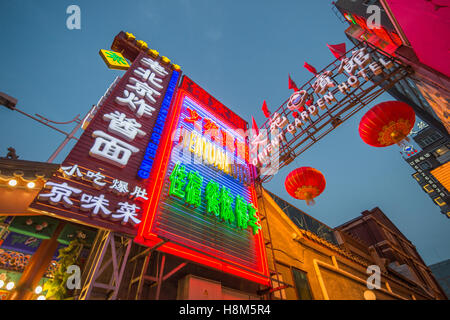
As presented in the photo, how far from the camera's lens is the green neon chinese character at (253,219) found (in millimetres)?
8823

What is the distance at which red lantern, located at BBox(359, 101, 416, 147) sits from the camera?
25.6 ft

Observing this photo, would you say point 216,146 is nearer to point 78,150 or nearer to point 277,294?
point 78,150

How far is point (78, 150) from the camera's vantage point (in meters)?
6.05

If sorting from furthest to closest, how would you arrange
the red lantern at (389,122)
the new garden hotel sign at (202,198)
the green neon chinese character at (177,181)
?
1. the red lantern at (389,122)
2. the green neon chinese character at (177,181)
3. the new garden hotel sign at (202,198)

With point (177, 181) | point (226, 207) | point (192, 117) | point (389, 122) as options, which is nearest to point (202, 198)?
point (226, 207)

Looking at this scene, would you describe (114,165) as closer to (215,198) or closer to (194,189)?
(194,189)

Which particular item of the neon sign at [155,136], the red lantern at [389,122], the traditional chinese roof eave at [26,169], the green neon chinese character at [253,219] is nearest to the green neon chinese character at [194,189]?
the neon sign at [155,136]

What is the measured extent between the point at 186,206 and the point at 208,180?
1.71 metres

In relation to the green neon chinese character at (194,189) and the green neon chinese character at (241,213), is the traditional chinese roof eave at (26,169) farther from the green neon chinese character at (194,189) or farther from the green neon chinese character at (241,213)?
the green neon chinese character at (241,213)

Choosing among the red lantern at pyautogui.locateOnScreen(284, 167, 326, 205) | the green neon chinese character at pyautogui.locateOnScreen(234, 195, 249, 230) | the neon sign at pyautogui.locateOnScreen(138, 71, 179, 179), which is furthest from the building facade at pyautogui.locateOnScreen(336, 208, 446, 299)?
the neon sign at pyautogui.locateOnScreen(138, 71, 179, 179)

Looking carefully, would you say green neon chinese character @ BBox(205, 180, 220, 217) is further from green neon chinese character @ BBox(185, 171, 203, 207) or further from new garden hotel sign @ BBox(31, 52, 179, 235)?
new garden hotel sign @ BBox(31, 52, 179, 235)

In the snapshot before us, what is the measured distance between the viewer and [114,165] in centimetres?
643

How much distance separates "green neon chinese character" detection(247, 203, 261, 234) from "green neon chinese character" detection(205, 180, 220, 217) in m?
1.58
